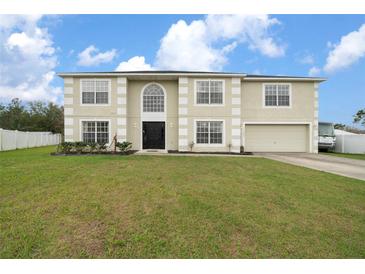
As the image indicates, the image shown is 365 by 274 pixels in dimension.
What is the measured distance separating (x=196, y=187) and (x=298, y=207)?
2438mm

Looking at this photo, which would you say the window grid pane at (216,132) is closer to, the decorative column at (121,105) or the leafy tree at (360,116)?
the decorative column at (121,105)

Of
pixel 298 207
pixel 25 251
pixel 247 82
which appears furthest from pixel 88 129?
pixel 298 207

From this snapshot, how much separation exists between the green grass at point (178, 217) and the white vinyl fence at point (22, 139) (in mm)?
14030

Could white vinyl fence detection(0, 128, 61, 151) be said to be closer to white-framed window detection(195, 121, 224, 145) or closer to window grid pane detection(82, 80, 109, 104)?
window grid pane detection(82, 80, 109, 104)

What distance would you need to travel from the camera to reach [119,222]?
401 cm

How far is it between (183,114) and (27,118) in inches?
1235

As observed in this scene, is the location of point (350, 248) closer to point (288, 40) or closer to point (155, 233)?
point (155, 233)

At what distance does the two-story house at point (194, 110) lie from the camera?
1544cm

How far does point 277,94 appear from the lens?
16219mm

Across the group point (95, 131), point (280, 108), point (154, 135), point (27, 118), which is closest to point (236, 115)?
point (280, 108)

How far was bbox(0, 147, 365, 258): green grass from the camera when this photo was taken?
129 inches

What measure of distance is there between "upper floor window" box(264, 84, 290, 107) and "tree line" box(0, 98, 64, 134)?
29.9 meters

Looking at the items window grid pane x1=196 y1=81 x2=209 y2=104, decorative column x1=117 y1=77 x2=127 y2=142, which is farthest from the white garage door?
decorative column x1=117 y1=77 x2=127 y2=142

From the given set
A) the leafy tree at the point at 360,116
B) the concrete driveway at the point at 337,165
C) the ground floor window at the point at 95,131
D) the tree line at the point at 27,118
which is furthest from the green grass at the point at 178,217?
the tree line at the point at 27,118
